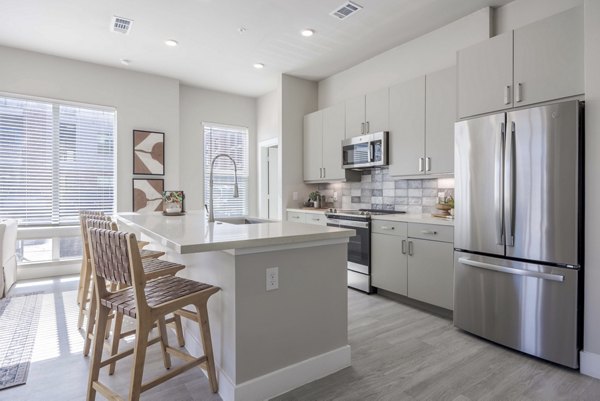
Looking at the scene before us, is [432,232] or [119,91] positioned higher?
[119,91]

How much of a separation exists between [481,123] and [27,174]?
5.41 meters

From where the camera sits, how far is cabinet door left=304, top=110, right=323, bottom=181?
16.7ft

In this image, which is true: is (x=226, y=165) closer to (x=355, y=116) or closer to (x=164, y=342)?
(x=355, y=116)

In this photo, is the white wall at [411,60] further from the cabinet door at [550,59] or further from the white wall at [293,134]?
the cabinet door at [550,59]

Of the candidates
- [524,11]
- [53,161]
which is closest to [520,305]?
[524,11]

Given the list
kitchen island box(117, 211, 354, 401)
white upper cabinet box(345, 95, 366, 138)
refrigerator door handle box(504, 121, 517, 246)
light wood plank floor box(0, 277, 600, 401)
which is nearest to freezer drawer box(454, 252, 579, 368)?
light wood plank floor box(0, 277, 600, 401)

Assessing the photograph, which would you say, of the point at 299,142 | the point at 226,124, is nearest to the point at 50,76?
the point at 226,124

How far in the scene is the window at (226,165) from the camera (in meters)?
6.14

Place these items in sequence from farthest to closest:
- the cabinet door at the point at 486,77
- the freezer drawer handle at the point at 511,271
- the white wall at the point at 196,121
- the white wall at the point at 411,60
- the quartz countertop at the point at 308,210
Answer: the white wall at the point at 196,121 → the quartz countertop at the point at 308,210 → the white wall at the point at 411,60 → the cabinet door at the point at 486,77 → the freezer drawer handle at the point at 511,271

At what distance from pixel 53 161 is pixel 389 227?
459 cm

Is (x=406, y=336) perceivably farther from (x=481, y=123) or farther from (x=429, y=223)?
(x=481, y=123)

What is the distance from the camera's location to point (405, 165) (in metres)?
3.83

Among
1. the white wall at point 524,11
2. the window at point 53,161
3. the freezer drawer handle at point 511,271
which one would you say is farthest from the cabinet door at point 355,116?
the window at point 53,161

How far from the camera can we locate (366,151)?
425cm
